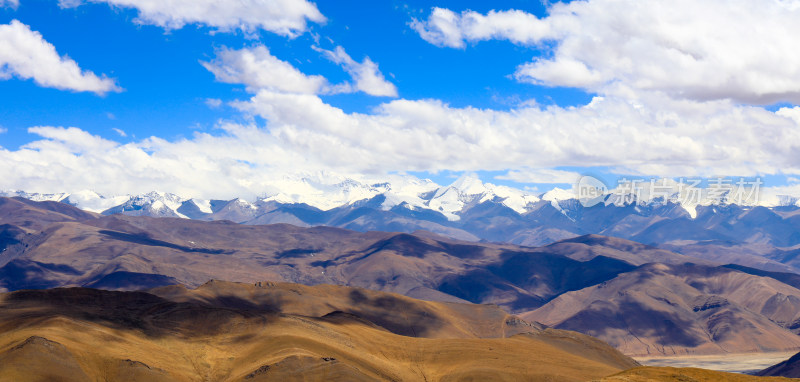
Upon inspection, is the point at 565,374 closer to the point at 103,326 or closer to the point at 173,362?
the point at 173,362

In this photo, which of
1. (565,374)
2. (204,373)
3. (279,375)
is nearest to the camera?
(279,375)

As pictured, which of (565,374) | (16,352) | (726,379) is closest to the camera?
(726,379)

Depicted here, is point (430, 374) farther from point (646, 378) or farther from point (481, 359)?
point (646, 378)

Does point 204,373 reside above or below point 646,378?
below

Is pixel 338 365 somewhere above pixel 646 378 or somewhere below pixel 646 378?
below

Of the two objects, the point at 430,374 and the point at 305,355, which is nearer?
the point at 305,355

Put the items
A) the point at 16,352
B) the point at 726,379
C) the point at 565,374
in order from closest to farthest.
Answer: the point at 726,379, the point at 16,352, the point at 565,374

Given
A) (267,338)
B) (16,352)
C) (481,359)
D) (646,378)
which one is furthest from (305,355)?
(646,378)

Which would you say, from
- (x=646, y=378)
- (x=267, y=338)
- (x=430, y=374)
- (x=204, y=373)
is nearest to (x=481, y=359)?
(x=430, y=374)

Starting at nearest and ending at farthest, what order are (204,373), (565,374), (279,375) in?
1. (279,375)
2. (204,373)
3. (565,374)
